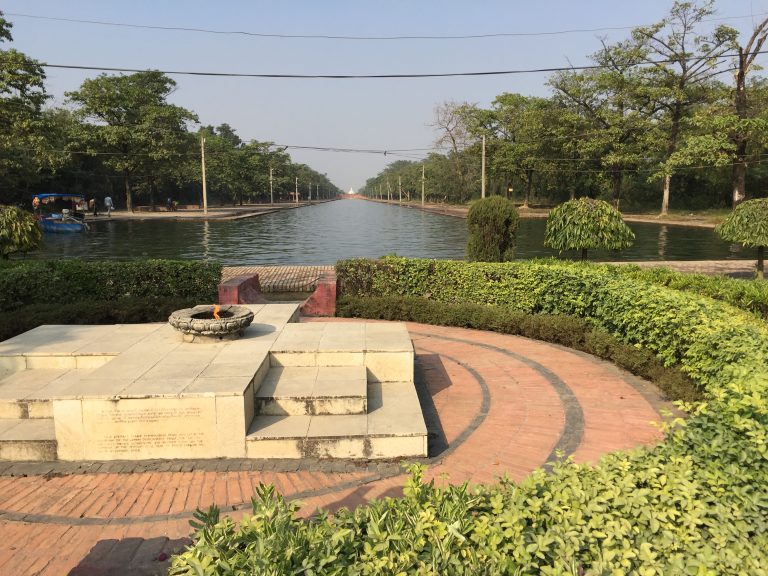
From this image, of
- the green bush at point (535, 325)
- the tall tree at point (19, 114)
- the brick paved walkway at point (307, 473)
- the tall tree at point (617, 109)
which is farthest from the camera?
the tall tree at point (617, 109)

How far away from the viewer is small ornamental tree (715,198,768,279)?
13.9m

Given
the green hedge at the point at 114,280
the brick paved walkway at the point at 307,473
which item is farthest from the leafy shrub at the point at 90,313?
the brick paved walkway at the point at 307,473

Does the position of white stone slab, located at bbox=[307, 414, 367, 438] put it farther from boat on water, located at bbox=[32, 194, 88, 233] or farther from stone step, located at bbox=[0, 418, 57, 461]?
boat on water, located at bbox=[32, 194, 88, 233]

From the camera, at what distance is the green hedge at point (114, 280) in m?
10.5

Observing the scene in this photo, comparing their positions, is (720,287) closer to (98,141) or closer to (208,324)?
(208,324)

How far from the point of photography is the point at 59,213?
41031 millimetres

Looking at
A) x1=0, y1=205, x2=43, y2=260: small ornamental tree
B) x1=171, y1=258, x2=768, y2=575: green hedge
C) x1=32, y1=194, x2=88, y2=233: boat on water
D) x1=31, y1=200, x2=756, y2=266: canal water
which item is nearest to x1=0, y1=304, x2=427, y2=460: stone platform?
x1=171, y1=258, x2=768, y2=575: green hedge

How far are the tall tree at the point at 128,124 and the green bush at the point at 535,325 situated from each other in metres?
45.6

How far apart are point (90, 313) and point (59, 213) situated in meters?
37.6

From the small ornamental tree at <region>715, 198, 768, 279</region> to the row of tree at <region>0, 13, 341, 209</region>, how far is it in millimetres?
30915

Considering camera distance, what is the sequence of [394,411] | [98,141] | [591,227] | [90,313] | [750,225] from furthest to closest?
[98,141]
[750,225]
[591,227]
[90,313]
[394,411]

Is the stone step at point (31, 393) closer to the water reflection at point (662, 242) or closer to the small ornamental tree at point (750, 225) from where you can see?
the small ornamental tree at point (750, 225)

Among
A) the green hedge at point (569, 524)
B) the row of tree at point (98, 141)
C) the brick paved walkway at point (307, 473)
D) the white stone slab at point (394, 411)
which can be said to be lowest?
the brick paved walkway at point (307, 473)

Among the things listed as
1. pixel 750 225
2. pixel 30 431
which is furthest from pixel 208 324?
pixel 750 225
